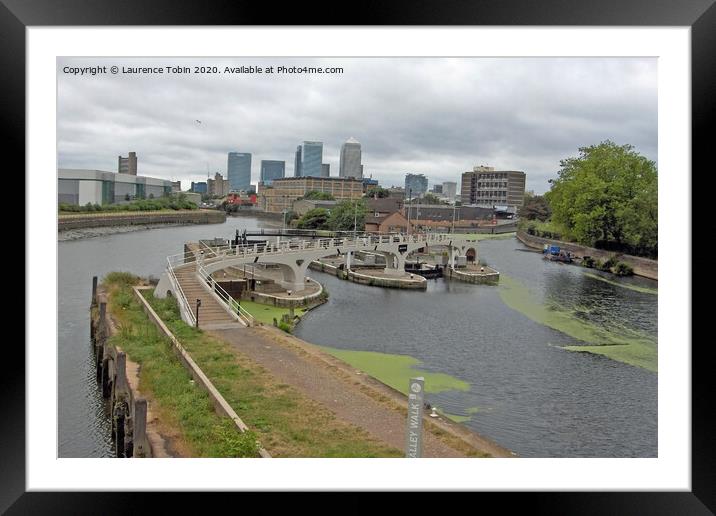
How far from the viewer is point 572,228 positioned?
12578mm

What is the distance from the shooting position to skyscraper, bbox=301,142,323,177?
8.17 metres

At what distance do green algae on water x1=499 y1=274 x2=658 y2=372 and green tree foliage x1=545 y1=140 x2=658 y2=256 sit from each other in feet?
5.41

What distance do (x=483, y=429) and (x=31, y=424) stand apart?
3.92 m

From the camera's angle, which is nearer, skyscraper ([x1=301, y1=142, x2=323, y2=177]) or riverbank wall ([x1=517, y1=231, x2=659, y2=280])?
skyscraper ([x1=301, y1=142, x2=323, y2=177])

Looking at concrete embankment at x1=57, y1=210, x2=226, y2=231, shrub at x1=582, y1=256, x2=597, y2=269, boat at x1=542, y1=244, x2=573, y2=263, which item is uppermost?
concrete embankment at x1=57, y1=210, x2=226, y2=231

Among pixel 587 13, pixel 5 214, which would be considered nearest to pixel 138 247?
pixel 5 214

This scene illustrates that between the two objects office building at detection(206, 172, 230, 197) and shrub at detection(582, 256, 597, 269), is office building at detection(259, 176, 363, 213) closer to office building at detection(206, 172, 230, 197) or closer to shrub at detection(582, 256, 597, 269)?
office building at detection(206, 172, 230, 197)

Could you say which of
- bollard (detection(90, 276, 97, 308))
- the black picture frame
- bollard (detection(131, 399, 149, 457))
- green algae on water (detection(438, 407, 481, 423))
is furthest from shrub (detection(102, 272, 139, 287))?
green algae on water (detection(438, 407, 481, 423))

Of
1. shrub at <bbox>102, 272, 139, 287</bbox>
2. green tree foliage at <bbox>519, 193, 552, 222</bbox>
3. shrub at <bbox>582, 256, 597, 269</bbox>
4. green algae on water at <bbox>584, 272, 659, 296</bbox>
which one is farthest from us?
shrub at <bbox>582, 256, 597, 269</bbox>

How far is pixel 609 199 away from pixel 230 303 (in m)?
7.46

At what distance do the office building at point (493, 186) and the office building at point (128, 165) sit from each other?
506 centimetres

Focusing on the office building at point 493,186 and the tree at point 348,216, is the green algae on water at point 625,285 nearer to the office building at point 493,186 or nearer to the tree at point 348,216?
the office building at point 493,186

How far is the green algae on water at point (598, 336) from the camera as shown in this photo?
830 centimetres

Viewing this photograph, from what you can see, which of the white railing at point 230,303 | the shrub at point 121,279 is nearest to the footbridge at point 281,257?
the white railing at point 230,303
